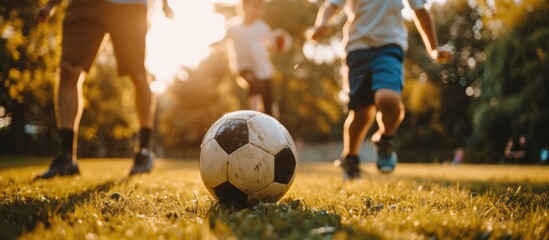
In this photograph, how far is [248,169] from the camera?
→ 2.29 meters

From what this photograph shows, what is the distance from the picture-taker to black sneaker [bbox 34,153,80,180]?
3.86m

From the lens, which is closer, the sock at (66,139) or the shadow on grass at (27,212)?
the shadow on grass at (27,212)

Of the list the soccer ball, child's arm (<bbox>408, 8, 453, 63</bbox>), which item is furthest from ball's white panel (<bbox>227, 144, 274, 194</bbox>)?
child's arm (<bbox>408, 8, 453, 63</bbox>)

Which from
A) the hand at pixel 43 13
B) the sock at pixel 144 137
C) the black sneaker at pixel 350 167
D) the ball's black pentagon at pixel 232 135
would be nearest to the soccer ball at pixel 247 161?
the ball's black pentagon at pixel 232 135

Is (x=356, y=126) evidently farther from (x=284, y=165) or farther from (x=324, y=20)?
(x=284, y=165)

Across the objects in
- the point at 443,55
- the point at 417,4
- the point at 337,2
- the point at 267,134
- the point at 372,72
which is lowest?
the point at 267,134

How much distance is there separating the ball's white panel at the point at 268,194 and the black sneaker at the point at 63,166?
2.42m

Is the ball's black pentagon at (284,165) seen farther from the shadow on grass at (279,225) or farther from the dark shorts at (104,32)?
the dark shorts at (104,32)

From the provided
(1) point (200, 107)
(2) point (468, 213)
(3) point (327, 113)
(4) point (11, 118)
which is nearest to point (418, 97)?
(3) point (327, 113)

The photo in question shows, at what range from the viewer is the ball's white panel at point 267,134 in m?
2.35

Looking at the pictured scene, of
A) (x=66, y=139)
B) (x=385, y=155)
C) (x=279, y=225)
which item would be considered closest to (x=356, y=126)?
(x=385, y=155)

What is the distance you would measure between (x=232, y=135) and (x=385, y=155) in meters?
2.65

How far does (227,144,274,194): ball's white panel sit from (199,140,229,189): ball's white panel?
0.15 ft

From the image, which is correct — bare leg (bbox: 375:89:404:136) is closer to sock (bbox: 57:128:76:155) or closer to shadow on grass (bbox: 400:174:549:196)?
shadow on grass (bbox: 400:174:549:196)
